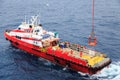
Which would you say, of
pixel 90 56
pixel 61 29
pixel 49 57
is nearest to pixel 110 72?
pixel 90 56

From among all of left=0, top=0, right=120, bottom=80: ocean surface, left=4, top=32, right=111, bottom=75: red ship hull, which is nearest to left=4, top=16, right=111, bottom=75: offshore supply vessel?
left=4, top=32, right=111, bottom=75: red ship hull

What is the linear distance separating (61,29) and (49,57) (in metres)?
17.9

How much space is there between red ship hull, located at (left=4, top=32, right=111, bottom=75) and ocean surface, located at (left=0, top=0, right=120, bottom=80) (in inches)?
34.2

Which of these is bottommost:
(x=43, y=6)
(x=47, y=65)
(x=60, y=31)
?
(x=47, y=65)

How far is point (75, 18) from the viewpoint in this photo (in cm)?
7800

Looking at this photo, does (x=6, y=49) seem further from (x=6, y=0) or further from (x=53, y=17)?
(x=6, y=0)

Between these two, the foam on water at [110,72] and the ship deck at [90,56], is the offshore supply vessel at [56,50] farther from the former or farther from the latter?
the foam on water at [110,72]

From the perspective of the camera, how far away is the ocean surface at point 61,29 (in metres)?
48.7

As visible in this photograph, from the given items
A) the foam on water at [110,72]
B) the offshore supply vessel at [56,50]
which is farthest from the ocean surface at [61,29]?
the offshore supply vessel at [56,50]

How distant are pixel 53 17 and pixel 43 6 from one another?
522 inches

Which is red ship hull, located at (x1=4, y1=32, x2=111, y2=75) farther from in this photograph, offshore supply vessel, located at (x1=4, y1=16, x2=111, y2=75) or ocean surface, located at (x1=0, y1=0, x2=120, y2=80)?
ocean surface, located at (x1=0, y1=0, x2=120, y2=80)

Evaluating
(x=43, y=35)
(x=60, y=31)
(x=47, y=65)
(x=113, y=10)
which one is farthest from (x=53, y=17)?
(x=47, y=65)

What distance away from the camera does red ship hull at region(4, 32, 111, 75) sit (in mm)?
47781

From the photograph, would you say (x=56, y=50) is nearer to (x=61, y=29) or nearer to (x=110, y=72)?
(x=110, y=72)
